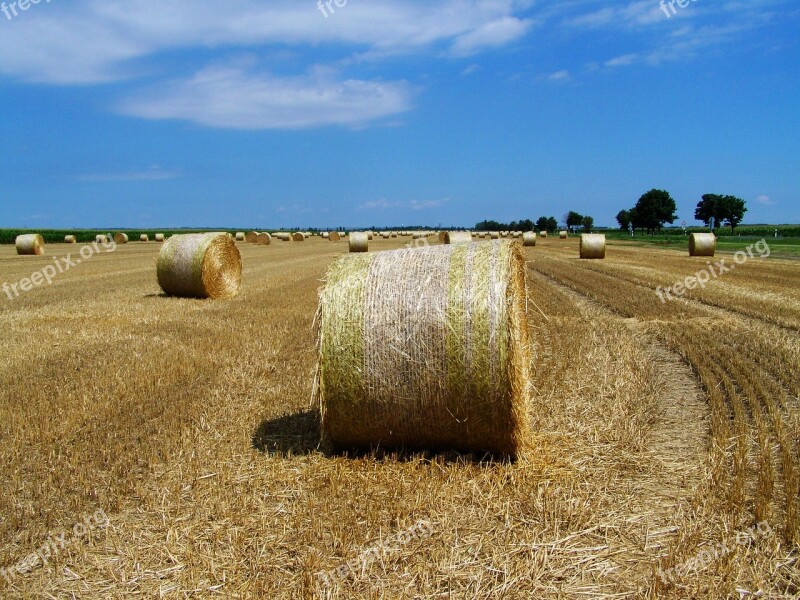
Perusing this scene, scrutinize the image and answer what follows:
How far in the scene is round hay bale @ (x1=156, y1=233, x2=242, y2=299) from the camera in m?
14.8

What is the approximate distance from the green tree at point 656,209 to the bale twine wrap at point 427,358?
114 m

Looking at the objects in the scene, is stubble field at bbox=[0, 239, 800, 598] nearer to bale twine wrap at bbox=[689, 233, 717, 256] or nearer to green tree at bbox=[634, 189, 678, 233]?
bale twine wrap at bbox=[689, 233, 717, 256]

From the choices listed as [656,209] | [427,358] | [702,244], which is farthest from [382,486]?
[656,209]

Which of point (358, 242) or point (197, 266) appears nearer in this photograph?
point (197, 266)

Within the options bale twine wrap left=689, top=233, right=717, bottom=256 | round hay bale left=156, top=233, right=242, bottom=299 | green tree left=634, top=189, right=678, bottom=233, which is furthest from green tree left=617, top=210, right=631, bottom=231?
round hay bale left=156, top=233, right=242, bottom=299

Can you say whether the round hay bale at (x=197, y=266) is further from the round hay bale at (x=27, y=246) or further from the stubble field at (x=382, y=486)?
the round hay bale at (x=27, y=246)

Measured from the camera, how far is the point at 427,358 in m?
5.03

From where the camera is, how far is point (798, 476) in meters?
4.79

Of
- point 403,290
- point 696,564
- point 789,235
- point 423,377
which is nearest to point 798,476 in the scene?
point 696,564

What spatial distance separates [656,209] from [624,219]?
710 inches

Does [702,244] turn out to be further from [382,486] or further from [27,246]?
[27,246]

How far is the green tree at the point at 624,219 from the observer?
124 metres

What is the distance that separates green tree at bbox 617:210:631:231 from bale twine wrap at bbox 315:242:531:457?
12467 cm

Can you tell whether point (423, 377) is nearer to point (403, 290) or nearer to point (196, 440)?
point (403, 290)
